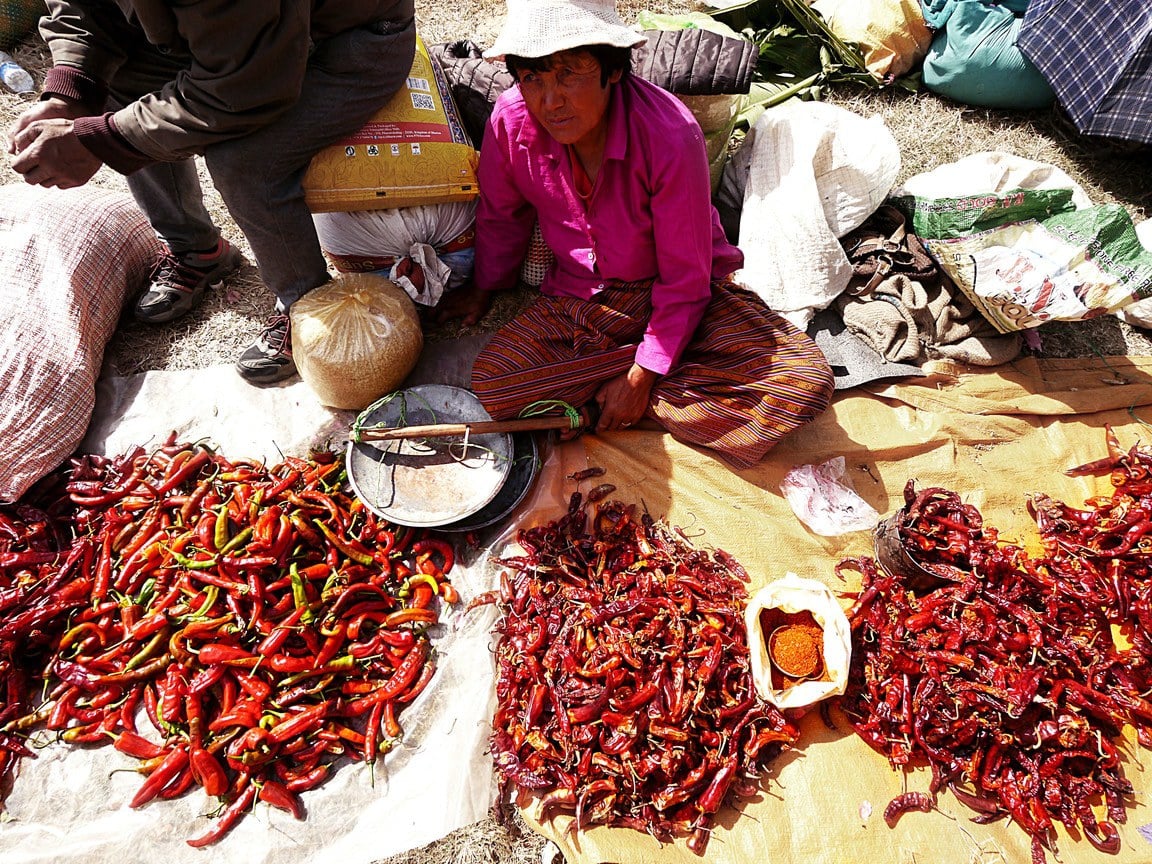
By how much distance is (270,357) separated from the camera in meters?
3.60

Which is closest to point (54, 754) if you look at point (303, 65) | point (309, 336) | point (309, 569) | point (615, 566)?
point (309, 569)

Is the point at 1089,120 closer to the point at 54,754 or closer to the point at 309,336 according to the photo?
the point at 309,336

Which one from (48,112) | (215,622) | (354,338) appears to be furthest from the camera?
(354,338)

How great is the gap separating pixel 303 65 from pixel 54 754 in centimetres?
286

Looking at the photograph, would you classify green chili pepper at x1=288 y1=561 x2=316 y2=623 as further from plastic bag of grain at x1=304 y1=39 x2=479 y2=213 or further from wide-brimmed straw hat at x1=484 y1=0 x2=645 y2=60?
wide-brimmed straw hat at x1=484 y1=0 x2=645 y2=60

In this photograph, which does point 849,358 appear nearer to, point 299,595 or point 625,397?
point 625,397

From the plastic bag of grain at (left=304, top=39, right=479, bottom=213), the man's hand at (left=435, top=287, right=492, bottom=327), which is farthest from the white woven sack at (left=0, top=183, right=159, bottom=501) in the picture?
the man's hand at (left=435, top=287, right=492, bottom=327)

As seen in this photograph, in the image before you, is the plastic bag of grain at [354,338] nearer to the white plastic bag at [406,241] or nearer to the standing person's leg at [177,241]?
the white plastic bag at [406,241]

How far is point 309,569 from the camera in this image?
2.93 metres

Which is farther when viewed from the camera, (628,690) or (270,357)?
(270,357)

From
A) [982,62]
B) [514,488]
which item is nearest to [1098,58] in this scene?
[982,62]

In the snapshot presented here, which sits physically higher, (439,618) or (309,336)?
(309,336)

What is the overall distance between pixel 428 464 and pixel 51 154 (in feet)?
6.54

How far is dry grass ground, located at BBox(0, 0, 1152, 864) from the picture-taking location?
2.62 meters
